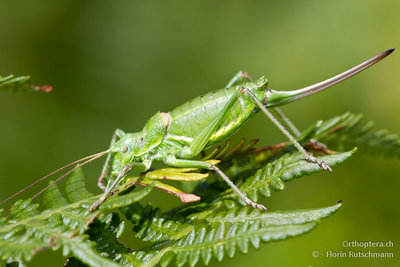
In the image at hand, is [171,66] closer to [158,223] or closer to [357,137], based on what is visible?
[357,137]

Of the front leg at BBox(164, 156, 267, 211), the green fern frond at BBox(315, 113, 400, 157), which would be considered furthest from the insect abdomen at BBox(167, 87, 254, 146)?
the green fern frond at BBox(315, 113, 400, 157)

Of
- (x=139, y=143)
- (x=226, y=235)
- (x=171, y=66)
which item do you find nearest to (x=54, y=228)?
(x=226, y=235)

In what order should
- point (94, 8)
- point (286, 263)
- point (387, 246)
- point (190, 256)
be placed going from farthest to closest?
point (94, 8)
point (286, 263)
point (387, 246)
point (190, 256)

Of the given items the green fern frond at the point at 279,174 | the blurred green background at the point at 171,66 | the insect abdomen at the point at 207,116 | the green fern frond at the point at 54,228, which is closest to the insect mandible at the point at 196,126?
the insect abdomen at the point at 207,116

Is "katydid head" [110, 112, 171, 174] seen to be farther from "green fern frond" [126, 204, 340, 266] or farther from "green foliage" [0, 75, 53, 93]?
"green fern frond" [126, 204, 340, 266]

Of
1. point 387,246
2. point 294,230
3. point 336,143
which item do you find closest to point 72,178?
point 294,230

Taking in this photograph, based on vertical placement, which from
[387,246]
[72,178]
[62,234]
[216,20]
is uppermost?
[216,20]

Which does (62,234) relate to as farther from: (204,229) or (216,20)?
(216,20)
